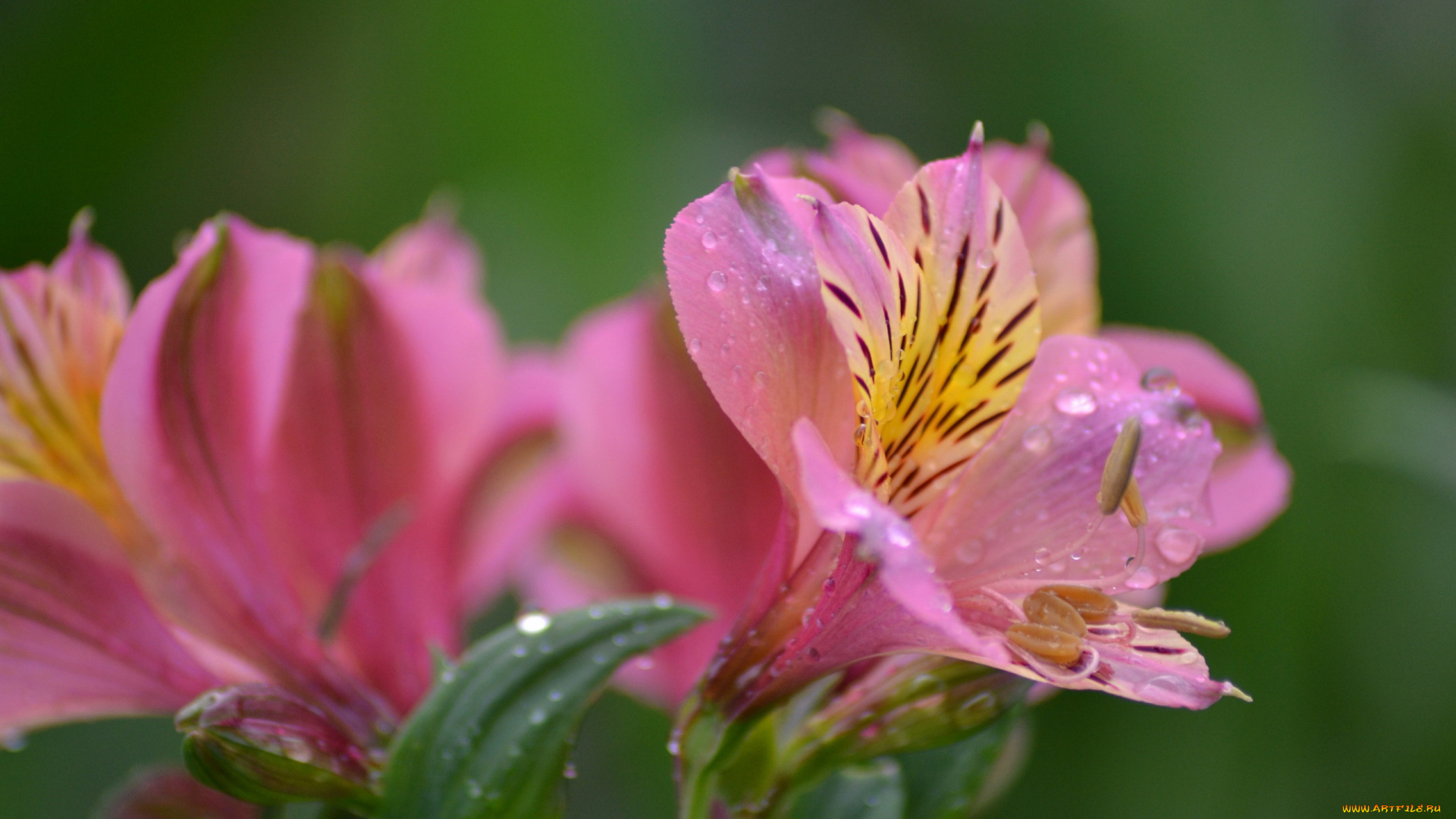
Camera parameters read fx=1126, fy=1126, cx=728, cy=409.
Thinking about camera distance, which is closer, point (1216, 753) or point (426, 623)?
point (426, 623)

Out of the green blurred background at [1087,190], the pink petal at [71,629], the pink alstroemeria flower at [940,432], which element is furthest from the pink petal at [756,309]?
the green blurred background at [1087,190]

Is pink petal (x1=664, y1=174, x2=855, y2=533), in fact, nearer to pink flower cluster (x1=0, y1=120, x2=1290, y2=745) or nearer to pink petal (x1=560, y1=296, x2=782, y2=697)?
pink flower cluster (x1=0, y1=120, x2=1290, y2=745)

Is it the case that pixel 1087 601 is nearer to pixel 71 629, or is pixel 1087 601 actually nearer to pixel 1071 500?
pixel 1071 500

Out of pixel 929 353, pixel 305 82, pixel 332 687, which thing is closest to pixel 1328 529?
pixel 929 353


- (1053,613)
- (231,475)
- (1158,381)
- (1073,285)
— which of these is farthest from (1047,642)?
(231,475)

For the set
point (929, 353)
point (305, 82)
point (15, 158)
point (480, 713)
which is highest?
point (305, 82)

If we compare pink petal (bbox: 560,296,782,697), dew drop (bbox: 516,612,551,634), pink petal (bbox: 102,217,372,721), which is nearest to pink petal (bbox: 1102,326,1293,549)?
pink petal (bbox: 560,296,782,697)

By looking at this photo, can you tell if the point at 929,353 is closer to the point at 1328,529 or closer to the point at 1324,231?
the point at 1328,529

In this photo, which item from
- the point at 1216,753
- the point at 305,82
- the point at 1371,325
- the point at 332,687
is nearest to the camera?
the point at 332,687

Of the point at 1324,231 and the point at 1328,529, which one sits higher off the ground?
the point at 1324,231
